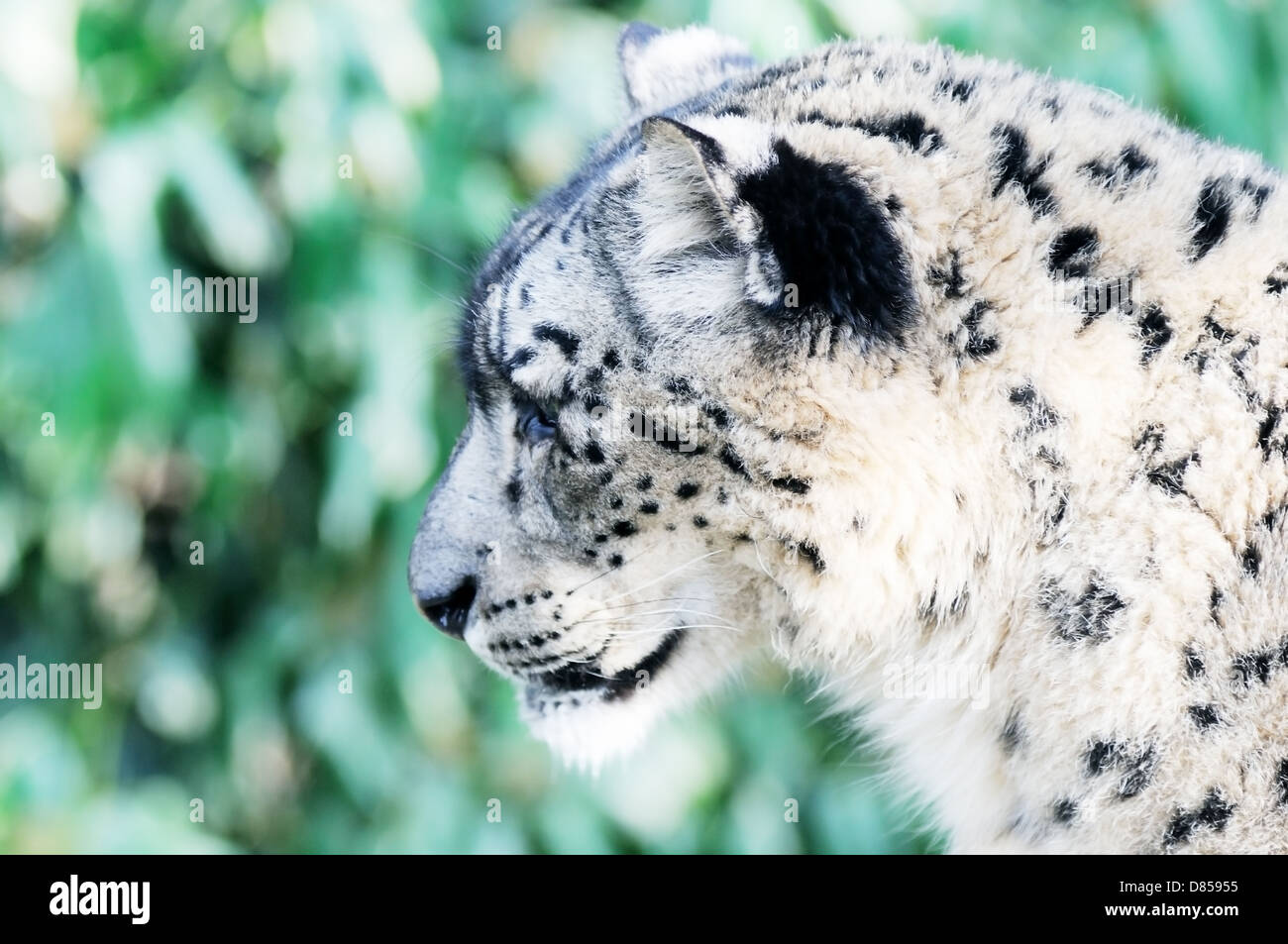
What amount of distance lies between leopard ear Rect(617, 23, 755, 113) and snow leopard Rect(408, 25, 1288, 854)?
40 centimetres

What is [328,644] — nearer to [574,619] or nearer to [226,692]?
[226,692]

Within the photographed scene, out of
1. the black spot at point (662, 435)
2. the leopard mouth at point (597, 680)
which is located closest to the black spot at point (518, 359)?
the black spot at point (662, 435)

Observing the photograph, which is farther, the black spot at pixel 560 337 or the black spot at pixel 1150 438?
the black spot at pixel 560 337

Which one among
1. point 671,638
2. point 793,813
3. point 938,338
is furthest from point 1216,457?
point 793,813

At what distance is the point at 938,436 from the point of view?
5.46 feet

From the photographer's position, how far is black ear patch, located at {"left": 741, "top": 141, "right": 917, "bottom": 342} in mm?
1617

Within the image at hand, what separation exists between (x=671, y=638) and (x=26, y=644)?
9.45ft

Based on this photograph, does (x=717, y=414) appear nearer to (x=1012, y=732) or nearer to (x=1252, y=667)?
(x=1012, y=732)

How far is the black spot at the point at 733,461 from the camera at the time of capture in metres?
1.74

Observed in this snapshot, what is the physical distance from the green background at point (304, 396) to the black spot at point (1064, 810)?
1.70 metres

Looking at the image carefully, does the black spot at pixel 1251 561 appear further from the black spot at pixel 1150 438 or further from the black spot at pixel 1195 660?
the black spot at pixel 1150 438

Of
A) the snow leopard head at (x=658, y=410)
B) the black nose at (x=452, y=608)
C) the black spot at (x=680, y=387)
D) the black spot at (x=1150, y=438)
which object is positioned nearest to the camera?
the black spot at (x=1150, y=438)

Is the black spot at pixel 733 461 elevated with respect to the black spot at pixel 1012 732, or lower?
elevated

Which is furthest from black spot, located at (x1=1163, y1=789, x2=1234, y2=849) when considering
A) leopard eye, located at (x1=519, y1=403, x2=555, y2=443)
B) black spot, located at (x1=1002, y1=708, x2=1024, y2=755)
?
leopard eye, located at (x1=519, y1=403, x2=555, y2=443)
